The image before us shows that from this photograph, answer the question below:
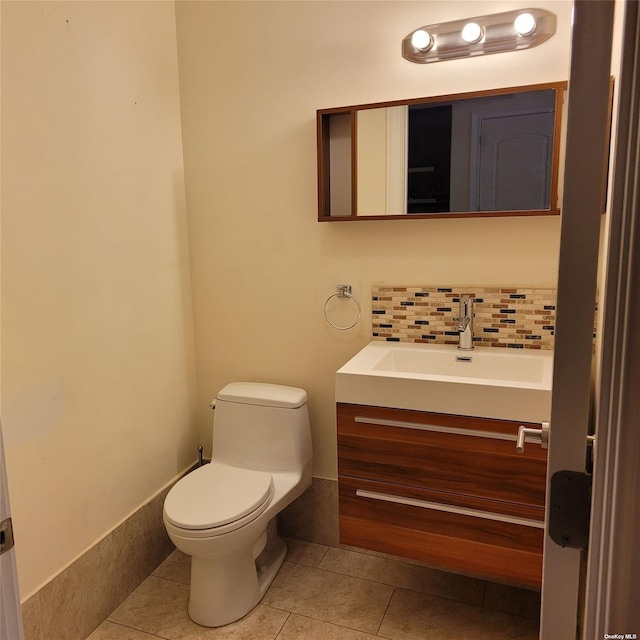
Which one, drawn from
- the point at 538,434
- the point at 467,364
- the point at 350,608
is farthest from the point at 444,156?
the point at 350,608

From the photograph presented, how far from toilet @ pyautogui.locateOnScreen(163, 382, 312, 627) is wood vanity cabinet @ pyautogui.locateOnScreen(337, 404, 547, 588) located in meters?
0.33

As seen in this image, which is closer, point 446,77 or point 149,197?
point 446,77

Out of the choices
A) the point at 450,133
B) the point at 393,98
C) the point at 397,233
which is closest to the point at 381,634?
the point at 397,233

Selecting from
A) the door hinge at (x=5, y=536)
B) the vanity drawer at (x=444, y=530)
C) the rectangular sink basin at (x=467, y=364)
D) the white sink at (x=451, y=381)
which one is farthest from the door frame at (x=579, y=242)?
the rectangular sink basin at (x=467, y=364)

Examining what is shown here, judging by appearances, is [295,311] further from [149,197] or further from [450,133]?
[450,133]

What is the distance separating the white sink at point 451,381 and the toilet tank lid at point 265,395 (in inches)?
14.4

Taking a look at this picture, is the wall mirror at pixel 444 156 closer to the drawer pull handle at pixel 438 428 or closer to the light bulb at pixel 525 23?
the light bulb at pixel 525 23

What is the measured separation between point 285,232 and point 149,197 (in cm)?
56

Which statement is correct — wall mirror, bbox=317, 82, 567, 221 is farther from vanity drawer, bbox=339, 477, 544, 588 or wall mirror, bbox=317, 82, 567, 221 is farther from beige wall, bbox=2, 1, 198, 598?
vanity drawer, bbox=339, 477, 544, 588

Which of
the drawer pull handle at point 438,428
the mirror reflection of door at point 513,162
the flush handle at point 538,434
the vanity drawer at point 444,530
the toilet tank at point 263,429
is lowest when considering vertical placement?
the vanity drawer at point 444,530

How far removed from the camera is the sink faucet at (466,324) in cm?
196

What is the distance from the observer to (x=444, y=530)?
171 cm

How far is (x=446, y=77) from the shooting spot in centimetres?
190

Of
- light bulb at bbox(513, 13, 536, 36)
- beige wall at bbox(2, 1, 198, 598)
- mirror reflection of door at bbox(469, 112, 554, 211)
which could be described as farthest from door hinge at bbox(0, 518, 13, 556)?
light bulb at bbox(513, 13, 536, 36)
